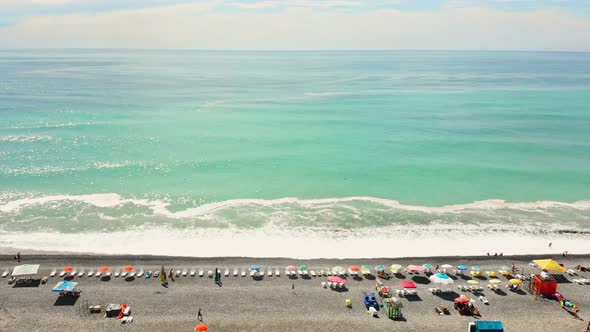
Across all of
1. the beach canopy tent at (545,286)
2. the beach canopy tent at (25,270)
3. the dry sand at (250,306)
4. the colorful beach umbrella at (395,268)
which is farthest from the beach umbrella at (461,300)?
the beach canopy tent at (25,270)

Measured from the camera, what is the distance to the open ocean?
43.2 m

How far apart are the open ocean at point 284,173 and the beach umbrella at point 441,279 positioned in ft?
25.1

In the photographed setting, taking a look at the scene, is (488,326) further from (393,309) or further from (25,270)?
(25,270)

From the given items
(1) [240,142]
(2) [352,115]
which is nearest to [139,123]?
(1) [240,142]

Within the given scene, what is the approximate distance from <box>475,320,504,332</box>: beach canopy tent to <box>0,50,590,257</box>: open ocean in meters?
13.9

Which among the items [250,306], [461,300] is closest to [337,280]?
[250,306]

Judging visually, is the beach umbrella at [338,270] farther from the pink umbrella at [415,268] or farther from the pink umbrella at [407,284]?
the pink umbrella at [415,268]

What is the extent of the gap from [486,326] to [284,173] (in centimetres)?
3831

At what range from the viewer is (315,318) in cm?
2812

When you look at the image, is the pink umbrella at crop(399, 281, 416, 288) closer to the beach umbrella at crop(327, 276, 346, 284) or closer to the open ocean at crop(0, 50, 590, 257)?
the beach umbrella at crop(327, 276, 346, 284)

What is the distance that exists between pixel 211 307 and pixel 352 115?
76646 millimetres

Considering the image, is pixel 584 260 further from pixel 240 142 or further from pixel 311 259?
pixel 240 142

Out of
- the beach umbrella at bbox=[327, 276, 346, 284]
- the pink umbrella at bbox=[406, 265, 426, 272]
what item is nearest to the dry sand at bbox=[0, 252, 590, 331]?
the pink umbrella at bbox=[406, 265, 426, 272]

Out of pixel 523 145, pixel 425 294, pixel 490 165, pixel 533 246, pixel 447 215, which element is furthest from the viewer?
pixel 523 145
